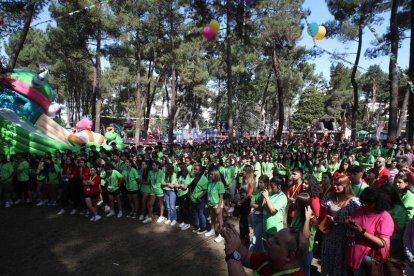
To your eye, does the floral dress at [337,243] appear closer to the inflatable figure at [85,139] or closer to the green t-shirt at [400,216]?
the green t-shirt at [400,216]

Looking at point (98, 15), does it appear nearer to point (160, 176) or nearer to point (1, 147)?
point (1, 147)

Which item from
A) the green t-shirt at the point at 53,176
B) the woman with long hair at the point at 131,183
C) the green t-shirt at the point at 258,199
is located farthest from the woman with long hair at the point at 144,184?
the green t-shirt at the point at 258,199

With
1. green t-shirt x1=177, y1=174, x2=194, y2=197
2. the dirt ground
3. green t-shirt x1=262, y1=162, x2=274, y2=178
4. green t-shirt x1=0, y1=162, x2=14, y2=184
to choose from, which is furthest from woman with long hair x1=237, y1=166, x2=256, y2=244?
green t-shirt x1=0, y1=162, x2=14, y2=184

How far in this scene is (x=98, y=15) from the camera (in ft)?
58.8

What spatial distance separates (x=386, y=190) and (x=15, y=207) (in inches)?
341

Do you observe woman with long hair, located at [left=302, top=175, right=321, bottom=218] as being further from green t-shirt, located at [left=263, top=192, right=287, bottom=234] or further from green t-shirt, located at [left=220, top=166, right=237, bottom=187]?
green t-shirt, located at [left=220, top=166, right=237, bottom=187]

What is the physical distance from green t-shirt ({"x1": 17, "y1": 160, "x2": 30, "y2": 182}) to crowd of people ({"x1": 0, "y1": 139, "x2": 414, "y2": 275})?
3cm

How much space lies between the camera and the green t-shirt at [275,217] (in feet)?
13.4

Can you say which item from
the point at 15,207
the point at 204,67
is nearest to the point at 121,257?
the point at 15,207

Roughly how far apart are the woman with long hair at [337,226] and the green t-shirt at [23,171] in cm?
784

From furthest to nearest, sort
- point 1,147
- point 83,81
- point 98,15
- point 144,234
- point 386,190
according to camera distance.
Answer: point 83,81
point 98,15
point 1,147
point 144,234
point 386,190

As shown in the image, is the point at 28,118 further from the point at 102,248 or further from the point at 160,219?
the point at 102,248

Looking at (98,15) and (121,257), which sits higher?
(98,15)

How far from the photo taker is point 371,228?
2898 millimetres
